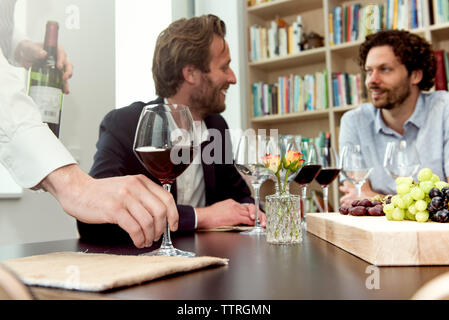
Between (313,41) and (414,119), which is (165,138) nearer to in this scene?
(414,119)

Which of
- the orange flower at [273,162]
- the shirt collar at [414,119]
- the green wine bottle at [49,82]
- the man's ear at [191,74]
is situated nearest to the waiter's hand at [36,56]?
the green wine bottle at [49,82]

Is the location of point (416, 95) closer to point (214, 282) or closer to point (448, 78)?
point (448, 78)

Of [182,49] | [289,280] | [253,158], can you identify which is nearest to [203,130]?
[182,49]

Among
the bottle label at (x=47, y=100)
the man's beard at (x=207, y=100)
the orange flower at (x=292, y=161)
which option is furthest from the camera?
the man's beard at (x=207, y=100)

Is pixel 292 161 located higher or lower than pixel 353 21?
lower

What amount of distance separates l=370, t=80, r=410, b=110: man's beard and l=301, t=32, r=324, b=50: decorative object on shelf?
0.92 meters

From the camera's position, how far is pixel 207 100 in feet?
6.68

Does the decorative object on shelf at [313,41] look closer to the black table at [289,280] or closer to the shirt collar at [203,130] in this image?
the shirt collar at [203,130]

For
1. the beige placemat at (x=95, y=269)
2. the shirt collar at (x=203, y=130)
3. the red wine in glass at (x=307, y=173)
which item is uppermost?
the shirt collar at (x=203, y=130)

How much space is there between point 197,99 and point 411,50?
4.52 feet

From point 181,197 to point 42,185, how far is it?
1076 mm

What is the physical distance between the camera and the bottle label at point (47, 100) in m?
1.93

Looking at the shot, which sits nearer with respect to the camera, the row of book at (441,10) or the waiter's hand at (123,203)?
the waiter's hand at (123,203)
